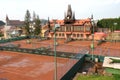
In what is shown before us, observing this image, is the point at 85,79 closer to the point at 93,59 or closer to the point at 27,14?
the point at 93,59

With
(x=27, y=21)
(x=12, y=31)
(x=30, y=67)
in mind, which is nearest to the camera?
(x=30, y=67)

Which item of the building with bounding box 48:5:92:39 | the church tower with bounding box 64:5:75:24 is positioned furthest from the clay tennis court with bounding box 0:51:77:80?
the church tower with bounding box 64:5:75:24

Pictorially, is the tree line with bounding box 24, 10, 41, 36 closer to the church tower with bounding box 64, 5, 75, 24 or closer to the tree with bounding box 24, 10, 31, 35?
the tree with bounding box 24, 10, 31, 35

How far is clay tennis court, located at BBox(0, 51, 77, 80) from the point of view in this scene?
2028cm

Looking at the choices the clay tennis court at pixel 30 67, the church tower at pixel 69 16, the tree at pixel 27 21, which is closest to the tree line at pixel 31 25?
the tree at pixel 27 21

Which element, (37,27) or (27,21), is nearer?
(37,27)

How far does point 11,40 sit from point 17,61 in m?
24.4

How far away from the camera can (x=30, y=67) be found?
24422mm

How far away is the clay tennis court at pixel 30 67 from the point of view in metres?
20.3

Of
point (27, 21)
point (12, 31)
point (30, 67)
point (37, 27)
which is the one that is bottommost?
point (30, 67)

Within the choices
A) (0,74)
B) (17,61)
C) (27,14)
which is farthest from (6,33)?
(0,74)

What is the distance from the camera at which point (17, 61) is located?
91.9 ft

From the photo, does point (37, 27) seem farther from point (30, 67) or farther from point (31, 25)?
point (30, 67)

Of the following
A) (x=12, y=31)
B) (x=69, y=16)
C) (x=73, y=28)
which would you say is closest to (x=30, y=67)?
(x=73, y=28)
